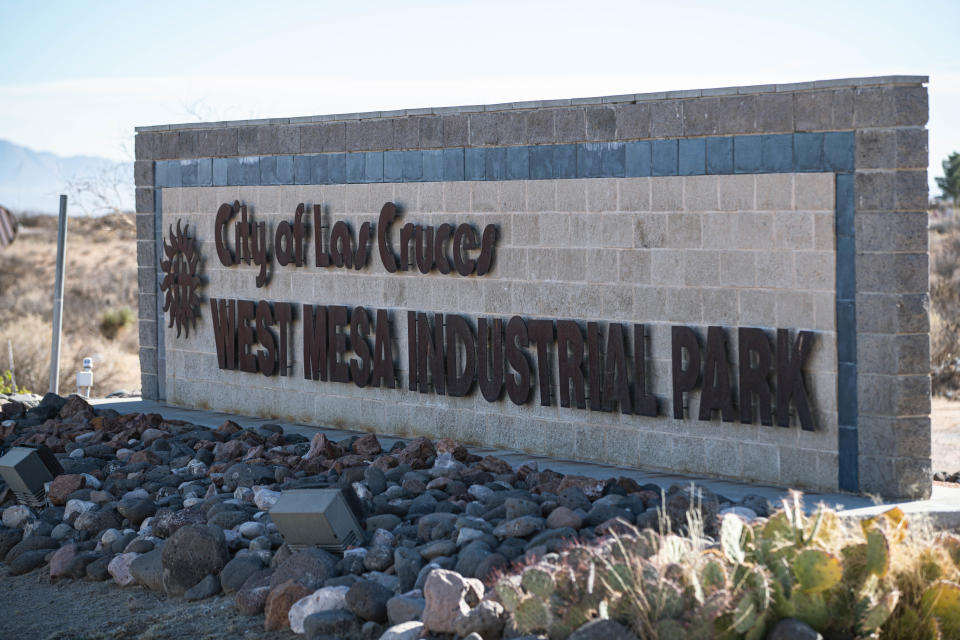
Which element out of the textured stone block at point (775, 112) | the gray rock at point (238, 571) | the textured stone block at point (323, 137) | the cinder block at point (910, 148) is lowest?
the gray rock at point (238, 571)

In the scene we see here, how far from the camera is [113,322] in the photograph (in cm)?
3828

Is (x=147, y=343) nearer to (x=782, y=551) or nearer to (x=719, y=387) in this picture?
(x=719, y=387)

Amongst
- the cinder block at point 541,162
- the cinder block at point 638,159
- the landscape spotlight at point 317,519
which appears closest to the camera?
the landscape spotlight at point 317,519

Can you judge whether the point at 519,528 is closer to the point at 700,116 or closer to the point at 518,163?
the point at 700,116

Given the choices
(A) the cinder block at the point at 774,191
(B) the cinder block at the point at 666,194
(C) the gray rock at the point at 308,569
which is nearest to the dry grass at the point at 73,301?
(B) the cinder block at the point at 666,194

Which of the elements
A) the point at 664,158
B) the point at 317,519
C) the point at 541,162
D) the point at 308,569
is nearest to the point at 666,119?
the point at 664,158

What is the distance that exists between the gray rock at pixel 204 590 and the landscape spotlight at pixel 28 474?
3.22 m

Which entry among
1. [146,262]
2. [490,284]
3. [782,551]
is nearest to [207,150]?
[146,262]

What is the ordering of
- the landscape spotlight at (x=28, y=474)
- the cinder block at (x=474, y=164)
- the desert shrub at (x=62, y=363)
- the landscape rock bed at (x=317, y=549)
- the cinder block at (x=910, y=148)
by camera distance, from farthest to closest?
the desert shrub at (x=62, y=363) → the cinder block at (x=474, y=164) → the landscape spotlight at (x=28, y=474) → the cinder block at (x=910, y=148) → the landscape rock bed at (x=317, y=549)

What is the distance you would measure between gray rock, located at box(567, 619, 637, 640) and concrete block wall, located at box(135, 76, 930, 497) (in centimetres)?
476

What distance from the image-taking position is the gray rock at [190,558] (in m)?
8.58

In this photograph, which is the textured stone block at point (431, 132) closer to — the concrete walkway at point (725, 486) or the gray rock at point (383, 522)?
the concrete walkway at point (725, 486)

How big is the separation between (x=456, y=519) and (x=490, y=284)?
420cm

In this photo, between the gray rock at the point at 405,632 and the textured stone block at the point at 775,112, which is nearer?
the gray rock at the point at 405,632
